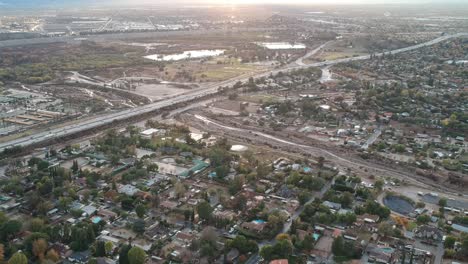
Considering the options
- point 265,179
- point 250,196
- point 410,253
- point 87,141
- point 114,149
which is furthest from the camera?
point 87,141

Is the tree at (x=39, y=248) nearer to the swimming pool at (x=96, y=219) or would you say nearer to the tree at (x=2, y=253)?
the tree at (x=2, y=253)

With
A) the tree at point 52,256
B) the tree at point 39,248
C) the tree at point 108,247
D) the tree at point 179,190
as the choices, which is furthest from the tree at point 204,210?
the tree at point 39,248

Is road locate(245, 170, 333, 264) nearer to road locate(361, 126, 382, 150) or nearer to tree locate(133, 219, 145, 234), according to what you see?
tree locate(133, 219, 145, 234)

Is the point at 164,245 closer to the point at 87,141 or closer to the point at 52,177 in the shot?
the point at 52,177

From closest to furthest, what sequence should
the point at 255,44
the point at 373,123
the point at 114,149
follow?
the point at 114,149 → the point at 373,123 → the point at 255,44

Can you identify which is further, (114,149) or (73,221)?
(114,149)

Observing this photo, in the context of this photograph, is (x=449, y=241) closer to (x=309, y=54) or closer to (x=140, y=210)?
(x=140, y=210)

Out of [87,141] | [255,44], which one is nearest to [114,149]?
[87,141]
